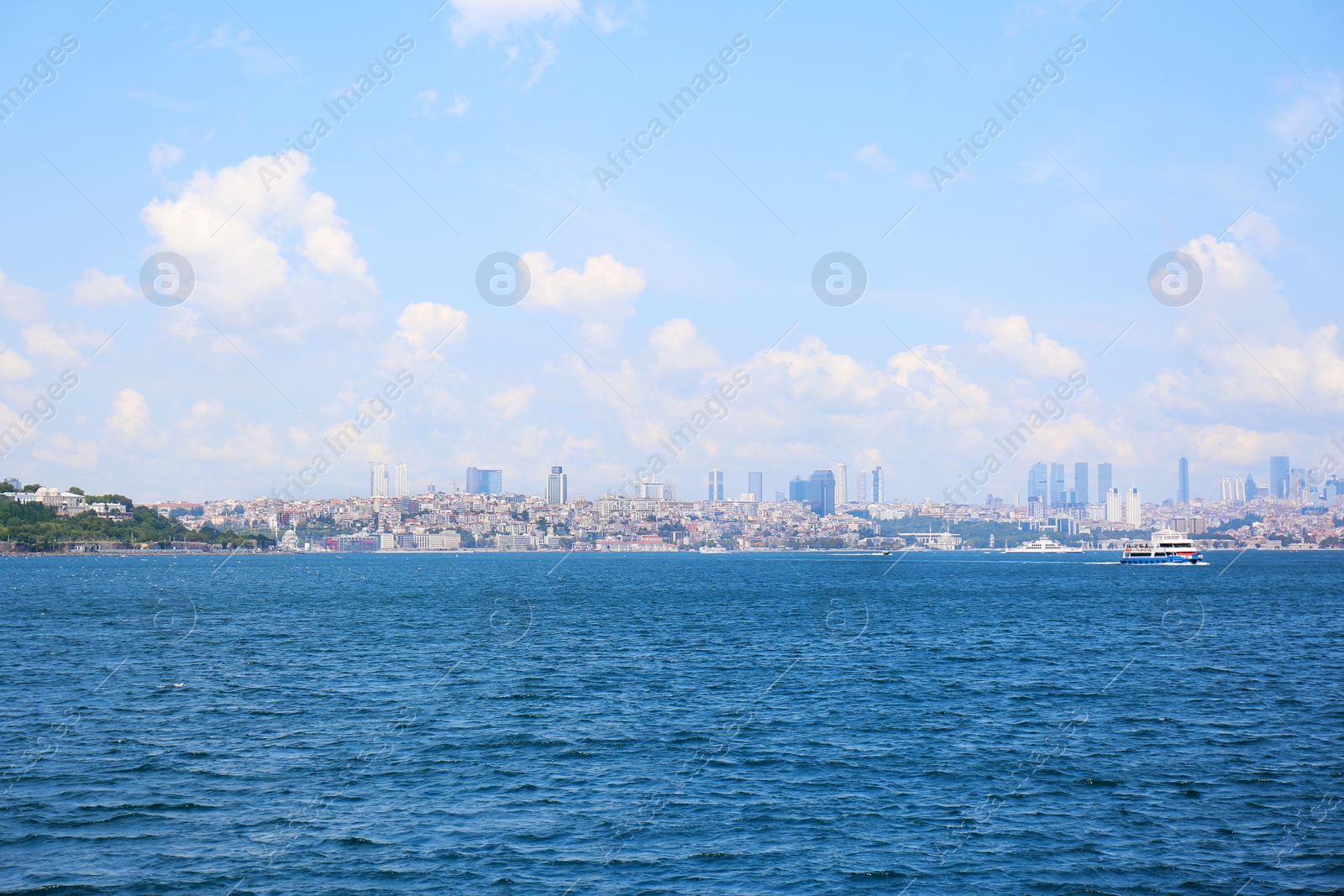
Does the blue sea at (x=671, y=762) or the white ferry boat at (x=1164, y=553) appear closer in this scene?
the blue sea at (x=671, y=762)

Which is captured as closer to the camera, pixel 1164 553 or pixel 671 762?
pixel 671 762

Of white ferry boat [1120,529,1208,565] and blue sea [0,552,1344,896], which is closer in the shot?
blue sea [0,552,1344,896]

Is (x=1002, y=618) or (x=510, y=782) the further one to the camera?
(x=1002, y=618)

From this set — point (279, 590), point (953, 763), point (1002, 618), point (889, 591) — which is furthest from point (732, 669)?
point (279, 590)

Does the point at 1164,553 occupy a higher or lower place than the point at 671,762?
lower

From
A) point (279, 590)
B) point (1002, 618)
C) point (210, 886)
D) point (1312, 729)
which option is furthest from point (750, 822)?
point (279, 590)

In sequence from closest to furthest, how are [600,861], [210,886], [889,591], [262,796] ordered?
[210,886] → [600,861] → [262,796] → [889,591]

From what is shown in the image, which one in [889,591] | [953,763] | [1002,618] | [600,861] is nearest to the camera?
[600,861]

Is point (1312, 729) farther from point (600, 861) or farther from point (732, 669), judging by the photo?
point (600, 861)
